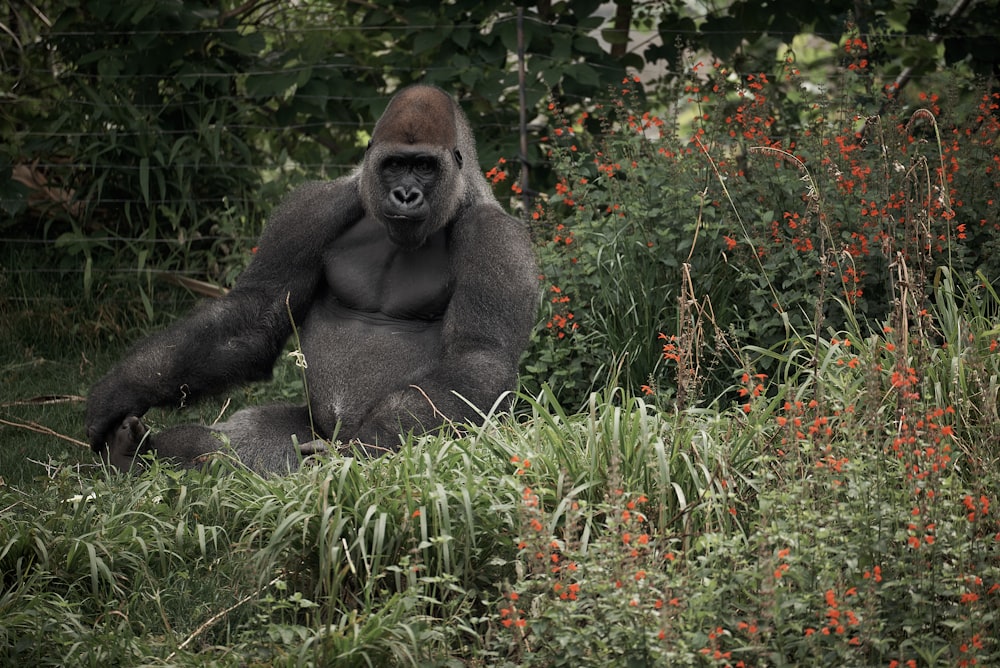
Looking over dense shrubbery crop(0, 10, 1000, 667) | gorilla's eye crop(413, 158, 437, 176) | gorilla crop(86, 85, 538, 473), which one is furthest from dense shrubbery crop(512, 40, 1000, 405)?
gorilla's eye crop(413, 158, 437, 176)

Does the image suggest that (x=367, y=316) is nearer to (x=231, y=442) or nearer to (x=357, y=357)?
(x=357, y=357)

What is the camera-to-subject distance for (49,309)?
710cm

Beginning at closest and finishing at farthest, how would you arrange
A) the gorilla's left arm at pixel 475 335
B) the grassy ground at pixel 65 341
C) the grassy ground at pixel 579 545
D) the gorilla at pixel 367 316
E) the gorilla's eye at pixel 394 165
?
the grassy ground at pixel 579 545
the gorilla's left arm at pixel 475 335
the gorilla at pixel 367 316
the gorilla's eye at pixel 394 165
the grassy ground at pixel 65 341

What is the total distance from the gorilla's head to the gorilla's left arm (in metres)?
0.15

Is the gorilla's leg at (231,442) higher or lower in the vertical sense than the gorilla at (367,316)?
lower

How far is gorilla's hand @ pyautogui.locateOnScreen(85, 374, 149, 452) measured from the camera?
4.74 m

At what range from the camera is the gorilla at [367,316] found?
14.9 feet

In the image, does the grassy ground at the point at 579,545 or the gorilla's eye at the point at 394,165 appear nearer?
the grassy ground at the point at 579,545

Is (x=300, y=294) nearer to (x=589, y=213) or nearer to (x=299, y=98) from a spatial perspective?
(x=589, y=213)

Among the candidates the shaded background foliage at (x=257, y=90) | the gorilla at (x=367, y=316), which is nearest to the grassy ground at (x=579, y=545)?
the gorilla at (x=367, y=316)

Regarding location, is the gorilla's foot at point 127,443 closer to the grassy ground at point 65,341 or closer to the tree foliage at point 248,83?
the grassy ground at point 65,341

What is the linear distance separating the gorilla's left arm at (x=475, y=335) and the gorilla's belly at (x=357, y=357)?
0.31 feet

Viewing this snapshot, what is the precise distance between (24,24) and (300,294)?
13.3 ft

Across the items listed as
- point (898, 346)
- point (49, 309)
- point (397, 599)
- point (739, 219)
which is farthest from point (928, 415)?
point (49, 309)
